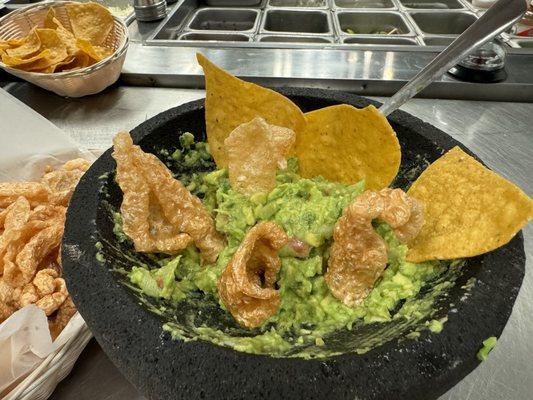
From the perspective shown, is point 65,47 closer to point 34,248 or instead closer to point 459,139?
point 34,248

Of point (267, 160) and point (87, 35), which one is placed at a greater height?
point (267, 160)

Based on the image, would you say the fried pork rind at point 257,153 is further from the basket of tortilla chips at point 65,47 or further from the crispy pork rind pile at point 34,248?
the basket of tortilla chips at point 65,47

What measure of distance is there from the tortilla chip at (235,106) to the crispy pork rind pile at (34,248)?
0.51m

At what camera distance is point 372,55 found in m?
2.10

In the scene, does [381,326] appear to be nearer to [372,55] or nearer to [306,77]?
[306,77]

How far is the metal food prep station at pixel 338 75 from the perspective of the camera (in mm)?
1794

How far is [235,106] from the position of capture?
3.54 ft

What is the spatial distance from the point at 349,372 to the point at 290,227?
0.34m

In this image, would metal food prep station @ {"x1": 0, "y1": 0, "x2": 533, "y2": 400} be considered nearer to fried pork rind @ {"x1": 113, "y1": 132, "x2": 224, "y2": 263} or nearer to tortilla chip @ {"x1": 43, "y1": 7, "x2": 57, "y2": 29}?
tortilla chip @ {"x1": 43, "y1": 7, "x2": 57, "y2": 29}

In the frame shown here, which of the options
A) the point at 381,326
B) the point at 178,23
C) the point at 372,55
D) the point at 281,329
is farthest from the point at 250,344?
the point at 178,23

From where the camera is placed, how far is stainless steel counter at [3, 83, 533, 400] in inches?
41.1

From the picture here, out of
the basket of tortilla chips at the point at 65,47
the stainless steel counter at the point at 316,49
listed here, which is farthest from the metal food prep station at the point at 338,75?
the basket of tortilla chips at the point at 65,47

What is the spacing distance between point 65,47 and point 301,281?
1559mm

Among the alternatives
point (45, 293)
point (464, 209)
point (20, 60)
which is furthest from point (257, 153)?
point (20, 60)
